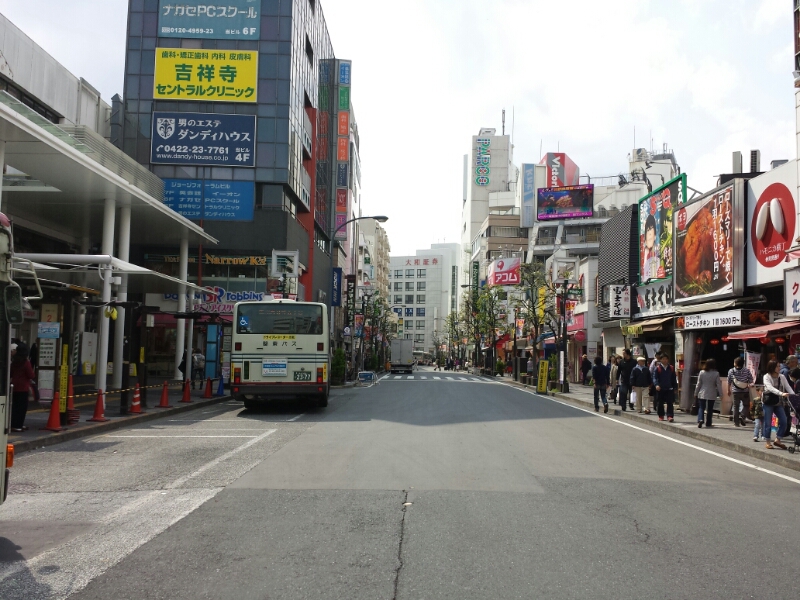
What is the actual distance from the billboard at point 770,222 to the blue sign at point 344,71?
50.1 metres

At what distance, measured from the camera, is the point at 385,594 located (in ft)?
15.7

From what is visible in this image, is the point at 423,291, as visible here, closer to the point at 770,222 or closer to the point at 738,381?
the point at 770,222

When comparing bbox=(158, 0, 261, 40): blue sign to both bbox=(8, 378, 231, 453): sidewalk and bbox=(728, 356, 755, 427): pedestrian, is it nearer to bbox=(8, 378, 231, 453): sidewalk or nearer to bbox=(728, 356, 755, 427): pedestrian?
bbox=(8, 378, 231, 453): sidewalk

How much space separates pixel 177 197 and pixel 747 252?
31803mm

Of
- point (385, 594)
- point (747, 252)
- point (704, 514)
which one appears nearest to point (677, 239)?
point (747, 252)

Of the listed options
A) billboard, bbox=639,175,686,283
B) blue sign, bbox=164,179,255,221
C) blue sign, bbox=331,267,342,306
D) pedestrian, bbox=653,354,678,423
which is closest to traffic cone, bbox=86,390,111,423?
pedestrian, bbox=653,354,678,423

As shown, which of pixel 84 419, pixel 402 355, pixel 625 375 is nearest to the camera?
pixel 84 419

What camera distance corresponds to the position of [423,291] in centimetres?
16950

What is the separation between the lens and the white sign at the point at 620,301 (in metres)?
32.6

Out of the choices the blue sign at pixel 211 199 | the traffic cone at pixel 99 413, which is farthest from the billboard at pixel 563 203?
the traffic cone at pixel 99 413

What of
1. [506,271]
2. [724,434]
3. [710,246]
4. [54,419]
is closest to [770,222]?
[710,246]

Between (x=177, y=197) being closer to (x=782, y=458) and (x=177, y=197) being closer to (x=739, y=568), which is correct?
(x=782, y=458)

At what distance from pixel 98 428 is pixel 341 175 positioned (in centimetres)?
5736

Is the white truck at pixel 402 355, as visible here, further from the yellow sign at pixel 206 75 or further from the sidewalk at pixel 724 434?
the sidewalk at pixel 724 434
